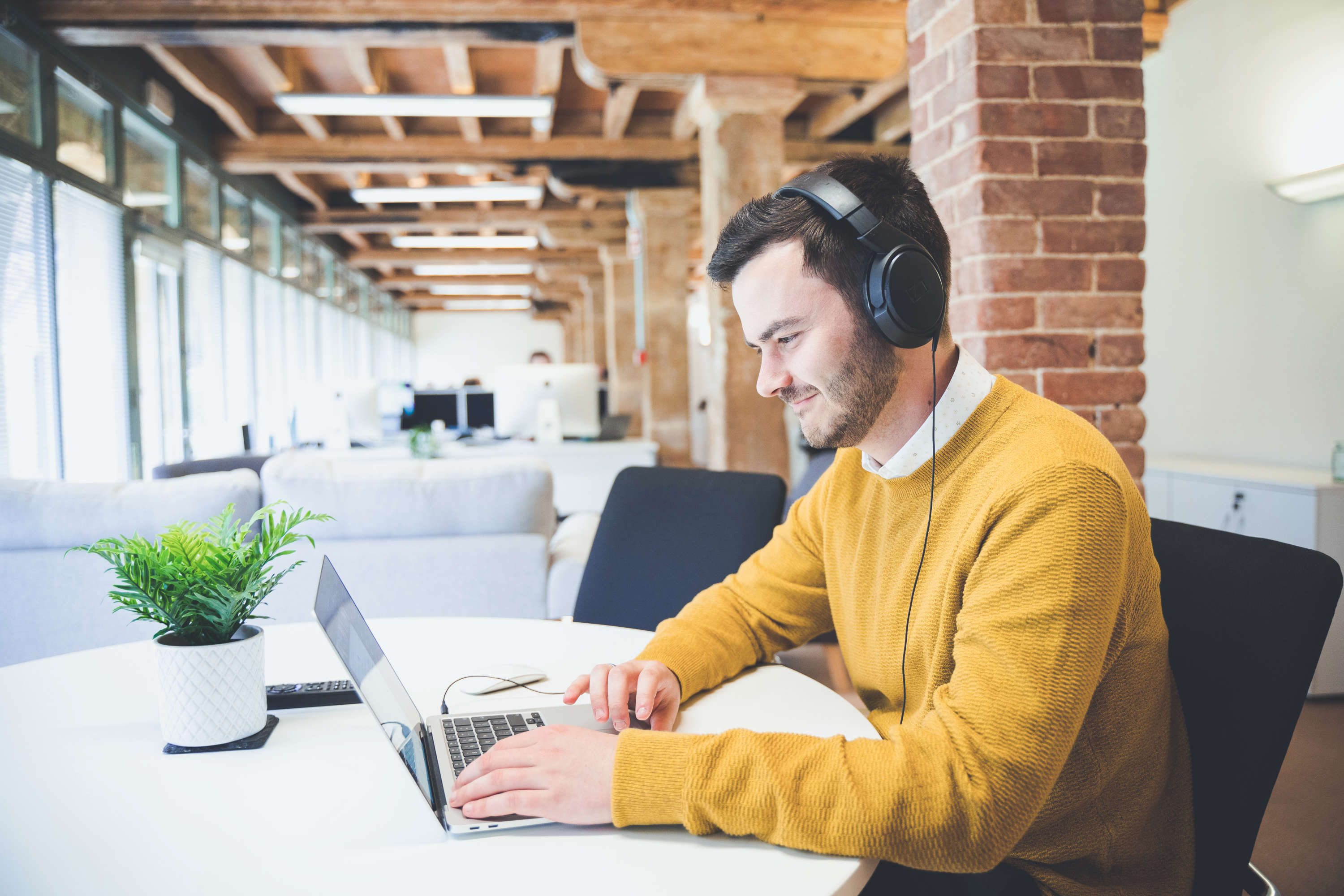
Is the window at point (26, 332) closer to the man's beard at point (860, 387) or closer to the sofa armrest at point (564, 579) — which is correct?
the sofa armrest at point (564, 579)

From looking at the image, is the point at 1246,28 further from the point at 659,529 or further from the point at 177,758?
the point at 177,758

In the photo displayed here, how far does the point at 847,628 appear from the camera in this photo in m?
1.16

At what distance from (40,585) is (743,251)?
2191 mm

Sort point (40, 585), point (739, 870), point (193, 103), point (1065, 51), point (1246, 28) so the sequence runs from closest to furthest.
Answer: point (739, 870) < point (1065, 51) < point (40, 585) < point (1246, 28) < point (193, 103)

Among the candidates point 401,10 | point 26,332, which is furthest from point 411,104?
point 26,332

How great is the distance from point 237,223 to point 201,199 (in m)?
0.80

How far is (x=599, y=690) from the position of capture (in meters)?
1.00

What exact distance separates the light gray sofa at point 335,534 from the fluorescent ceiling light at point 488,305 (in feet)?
52.8

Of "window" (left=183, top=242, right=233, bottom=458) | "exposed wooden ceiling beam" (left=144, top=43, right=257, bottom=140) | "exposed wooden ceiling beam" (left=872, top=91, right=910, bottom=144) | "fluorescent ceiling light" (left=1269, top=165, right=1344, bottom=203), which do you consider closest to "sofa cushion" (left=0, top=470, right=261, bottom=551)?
"exposed wooden ceiling beam" (left=144, top=43, right=257, bottom=140)

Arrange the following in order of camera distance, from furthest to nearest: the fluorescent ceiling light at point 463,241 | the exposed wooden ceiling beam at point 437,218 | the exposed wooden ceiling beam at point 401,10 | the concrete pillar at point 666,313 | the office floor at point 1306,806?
the fluorescent ceiling light at point 463,241 < the exposed wooden ceiling beam at point 437,218 < the concrete pillar at point 666,313 < the exposed wooden ceiling beam at point 401,10 < the office floor at point 1306,806

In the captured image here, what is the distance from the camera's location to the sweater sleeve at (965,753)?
74 centimetres

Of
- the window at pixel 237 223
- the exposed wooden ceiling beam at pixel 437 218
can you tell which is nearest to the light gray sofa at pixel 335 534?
the window at pixel 237 223

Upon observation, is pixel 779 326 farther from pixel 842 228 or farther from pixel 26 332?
pixel 26 332

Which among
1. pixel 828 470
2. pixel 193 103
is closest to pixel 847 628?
pixel 828 470
